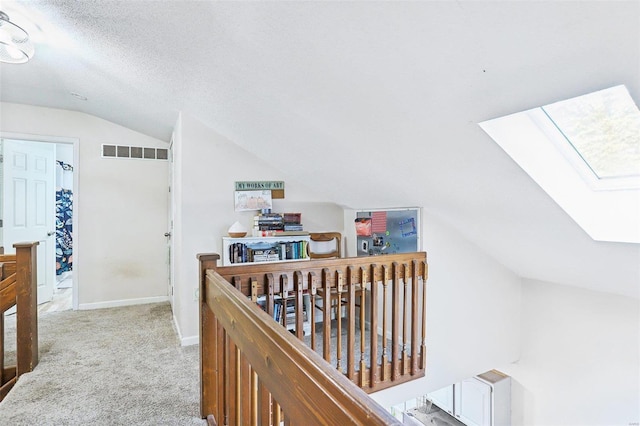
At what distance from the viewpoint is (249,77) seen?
1919mm

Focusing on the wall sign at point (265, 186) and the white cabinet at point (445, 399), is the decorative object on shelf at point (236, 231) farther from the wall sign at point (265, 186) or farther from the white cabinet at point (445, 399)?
the white cabinet at point (445, 399)

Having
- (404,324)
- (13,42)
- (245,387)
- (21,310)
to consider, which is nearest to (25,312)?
(21,310)

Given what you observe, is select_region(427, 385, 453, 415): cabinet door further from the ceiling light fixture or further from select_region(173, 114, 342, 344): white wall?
the ceiling light fixture

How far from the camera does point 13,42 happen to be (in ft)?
7.22

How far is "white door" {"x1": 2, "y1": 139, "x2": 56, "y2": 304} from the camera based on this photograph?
380 centimetres

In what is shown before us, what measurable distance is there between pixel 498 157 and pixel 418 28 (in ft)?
2.84

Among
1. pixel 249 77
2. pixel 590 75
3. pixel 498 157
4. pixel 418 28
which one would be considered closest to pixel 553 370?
pixel 498 157

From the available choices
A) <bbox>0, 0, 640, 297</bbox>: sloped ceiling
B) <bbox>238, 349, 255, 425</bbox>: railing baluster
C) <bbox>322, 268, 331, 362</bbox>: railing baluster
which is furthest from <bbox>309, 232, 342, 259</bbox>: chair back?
<bbox>238, 349, 255, 425</bbox>: railing baluster

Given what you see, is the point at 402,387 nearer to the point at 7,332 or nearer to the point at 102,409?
the point at 102,409

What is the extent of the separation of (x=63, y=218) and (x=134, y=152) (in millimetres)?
2872

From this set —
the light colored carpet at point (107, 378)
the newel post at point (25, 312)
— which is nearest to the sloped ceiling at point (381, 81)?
the newel post at point (25, 312)

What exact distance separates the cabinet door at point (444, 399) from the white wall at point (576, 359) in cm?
99

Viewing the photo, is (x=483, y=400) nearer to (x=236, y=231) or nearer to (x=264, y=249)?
(x=264, y=249)

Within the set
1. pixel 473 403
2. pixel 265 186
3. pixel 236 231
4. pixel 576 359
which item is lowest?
pixel 473 403
